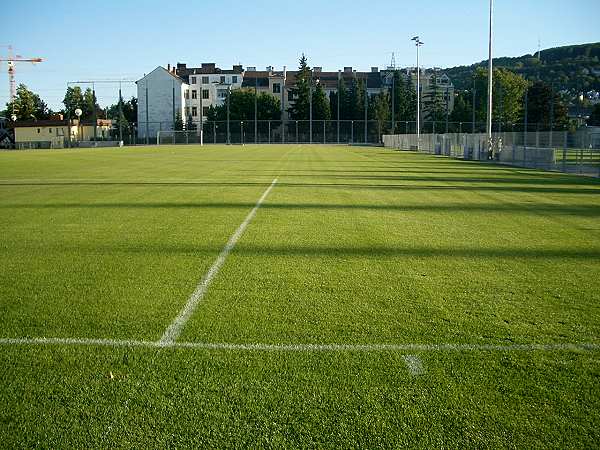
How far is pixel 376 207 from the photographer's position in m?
13.1

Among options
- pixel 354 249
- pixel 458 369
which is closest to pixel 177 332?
pixel 458 369

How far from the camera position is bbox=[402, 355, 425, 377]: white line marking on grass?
159 inches

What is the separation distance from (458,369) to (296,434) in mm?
1424

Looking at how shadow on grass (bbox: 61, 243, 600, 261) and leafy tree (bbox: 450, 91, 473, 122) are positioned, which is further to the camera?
leafy tree (bbox: 450, 91, 473, 122)

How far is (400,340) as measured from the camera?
4.64 metres

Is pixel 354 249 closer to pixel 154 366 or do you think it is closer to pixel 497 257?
pixel 497 257

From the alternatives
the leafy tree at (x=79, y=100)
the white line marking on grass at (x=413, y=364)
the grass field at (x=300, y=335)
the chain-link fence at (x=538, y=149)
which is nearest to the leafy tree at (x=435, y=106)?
the chain-link fence at (x=538, y=149)

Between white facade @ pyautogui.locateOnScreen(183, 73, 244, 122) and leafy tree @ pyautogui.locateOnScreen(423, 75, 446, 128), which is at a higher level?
white facade @ pyautogui.locateOnScreen(183, 73, 244, 122)

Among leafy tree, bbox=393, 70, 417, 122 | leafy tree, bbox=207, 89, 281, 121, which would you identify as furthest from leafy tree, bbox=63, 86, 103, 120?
leafy tree, bbox=393, 70, 417, 122

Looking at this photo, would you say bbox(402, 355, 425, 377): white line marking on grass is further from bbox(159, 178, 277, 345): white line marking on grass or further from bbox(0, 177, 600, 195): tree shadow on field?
bbox(0, 177, 600, 195): tree shadow on field

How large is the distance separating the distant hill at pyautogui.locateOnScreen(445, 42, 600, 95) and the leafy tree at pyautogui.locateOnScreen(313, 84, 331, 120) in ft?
201

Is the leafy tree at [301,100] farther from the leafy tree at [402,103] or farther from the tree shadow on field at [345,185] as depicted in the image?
the tree shadow on field at [345,185]

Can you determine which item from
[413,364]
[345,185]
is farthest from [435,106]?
[413,364]

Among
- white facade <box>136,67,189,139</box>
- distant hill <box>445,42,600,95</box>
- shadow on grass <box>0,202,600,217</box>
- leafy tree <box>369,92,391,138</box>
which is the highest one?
distant hill <box>445,42,600,95</box>
